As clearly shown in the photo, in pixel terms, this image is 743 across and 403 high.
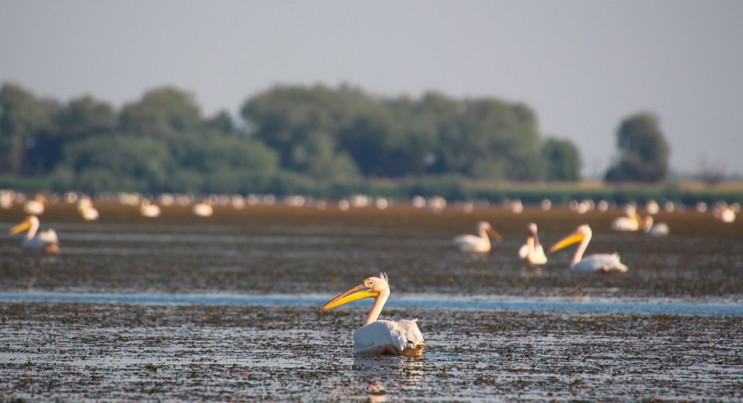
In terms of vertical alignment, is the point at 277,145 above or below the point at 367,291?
above

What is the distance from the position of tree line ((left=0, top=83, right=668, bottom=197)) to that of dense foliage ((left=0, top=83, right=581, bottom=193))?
13 centimetres

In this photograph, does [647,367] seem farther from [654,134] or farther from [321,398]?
[654,134]

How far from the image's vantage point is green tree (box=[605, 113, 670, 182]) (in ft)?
481

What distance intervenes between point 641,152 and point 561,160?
11338 mm

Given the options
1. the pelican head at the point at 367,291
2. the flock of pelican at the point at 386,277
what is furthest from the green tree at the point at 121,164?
the pelican head at the point at 367,291

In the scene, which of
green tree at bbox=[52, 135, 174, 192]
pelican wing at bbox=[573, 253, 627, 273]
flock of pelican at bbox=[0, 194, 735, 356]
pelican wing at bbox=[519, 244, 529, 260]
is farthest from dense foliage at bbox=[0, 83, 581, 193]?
pelican wing at bbox=[573, 253, 627, 273]

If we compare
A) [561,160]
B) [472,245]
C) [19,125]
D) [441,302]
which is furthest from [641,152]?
[441,302]

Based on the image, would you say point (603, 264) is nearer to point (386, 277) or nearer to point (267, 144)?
point (386, 277)

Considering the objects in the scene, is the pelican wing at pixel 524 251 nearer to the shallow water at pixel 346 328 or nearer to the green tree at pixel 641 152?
the shallow water at pixel 346 328

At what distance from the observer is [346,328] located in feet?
56.6

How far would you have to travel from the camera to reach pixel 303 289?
22484mm

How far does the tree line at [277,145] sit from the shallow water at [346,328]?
10607cm

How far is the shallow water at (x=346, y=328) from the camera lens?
12.3 meters

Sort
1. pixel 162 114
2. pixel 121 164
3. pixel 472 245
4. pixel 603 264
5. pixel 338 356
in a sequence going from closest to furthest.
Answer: pixel 338 356 → pixel 603 264 → pixel 472 245 → pixel 121 164 → pixel 162 114
